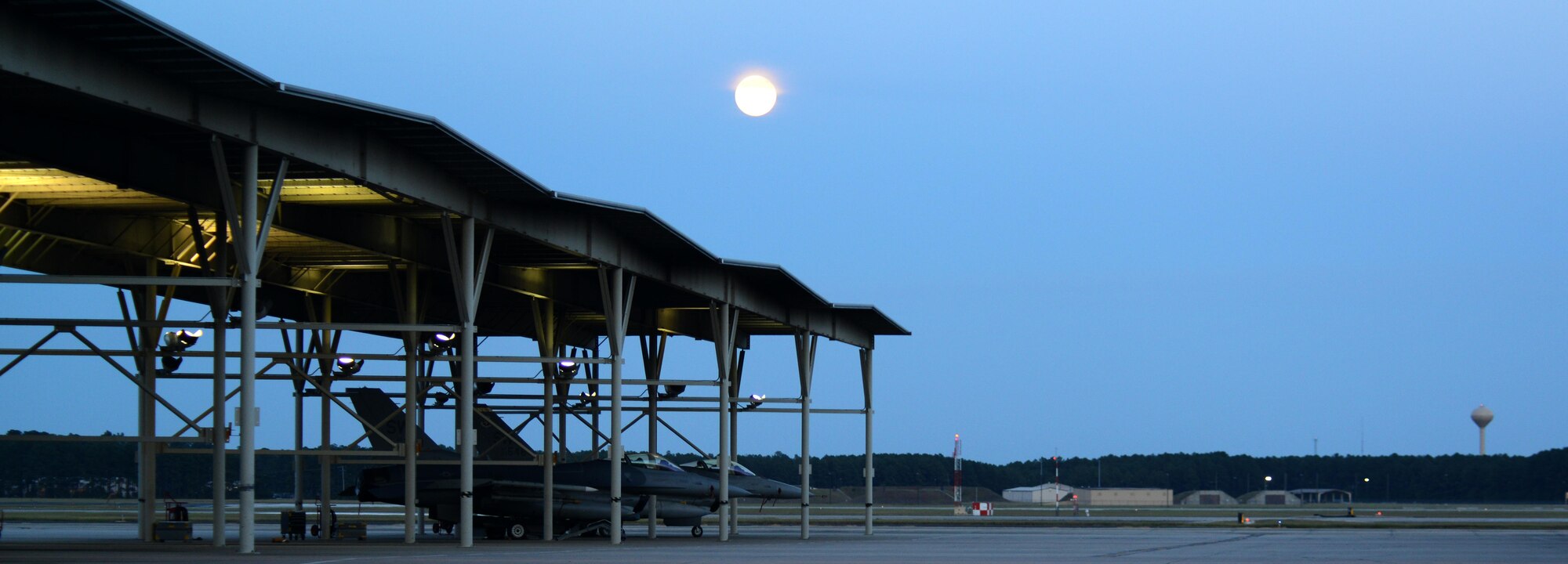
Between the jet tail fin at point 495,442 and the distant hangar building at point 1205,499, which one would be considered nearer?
the jet tail fin at point 495,442

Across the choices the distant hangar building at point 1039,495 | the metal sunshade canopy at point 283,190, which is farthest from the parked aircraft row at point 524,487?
the distant hangar building at point 1039,495

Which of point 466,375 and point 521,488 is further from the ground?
point 466,375

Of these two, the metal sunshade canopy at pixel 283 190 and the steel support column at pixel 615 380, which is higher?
the metal sunshade canopy at pixel 283 190

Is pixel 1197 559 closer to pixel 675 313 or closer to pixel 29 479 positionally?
pixel 675 313

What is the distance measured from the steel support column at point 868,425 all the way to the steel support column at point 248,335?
2593cm

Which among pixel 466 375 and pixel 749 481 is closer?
pixel 466 375

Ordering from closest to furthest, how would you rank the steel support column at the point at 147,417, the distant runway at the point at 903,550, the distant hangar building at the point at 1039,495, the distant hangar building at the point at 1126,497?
1. the distant runway at the point at 903,550
2. the steel support column at the point at 147,417
3. the distant hangar building at the point at 1126,497
4. the distant hangar building at the point at 1039,495

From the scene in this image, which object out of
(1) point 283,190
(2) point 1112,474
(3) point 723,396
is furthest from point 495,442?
(2) point 1112,474

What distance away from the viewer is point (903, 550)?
30.5 metres

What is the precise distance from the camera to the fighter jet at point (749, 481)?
44.4 meters

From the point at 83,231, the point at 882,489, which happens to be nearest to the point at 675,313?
the point at 83,231

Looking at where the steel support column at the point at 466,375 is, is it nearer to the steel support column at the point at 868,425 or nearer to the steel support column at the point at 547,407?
the steel support column at the point at 547,407

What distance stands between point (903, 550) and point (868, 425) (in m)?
15.8

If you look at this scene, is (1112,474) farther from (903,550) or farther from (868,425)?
(903,550)
